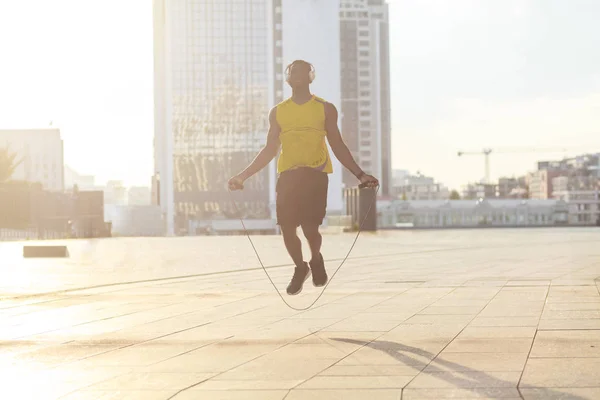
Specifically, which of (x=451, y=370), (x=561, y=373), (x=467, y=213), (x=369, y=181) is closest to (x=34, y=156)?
(x=467, y=213)

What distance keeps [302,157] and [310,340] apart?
127 cm

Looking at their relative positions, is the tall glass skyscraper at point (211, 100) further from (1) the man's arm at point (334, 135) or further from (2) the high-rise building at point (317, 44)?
(1) the man's arm at point (334, 135)

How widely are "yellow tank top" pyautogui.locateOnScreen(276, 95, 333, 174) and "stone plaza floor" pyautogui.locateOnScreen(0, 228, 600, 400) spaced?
1178 mm

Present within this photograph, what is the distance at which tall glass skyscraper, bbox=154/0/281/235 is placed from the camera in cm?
16400

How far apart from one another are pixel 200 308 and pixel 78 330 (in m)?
1.87

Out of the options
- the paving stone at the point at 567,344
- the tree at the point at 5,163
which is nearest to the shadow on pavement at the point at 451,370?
the paving stone at the point at 567,344

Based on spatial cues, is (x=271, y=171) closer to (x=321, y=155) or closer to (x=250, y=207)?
(x=250, y=207)

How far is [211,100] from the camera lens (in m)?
167

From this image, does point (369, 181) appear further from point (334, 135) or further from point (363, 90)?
point (363, 90)

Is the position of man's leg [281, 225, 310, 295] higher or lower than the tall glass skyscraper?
lower

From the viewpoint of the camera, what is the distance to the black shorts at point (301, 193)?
7.18m

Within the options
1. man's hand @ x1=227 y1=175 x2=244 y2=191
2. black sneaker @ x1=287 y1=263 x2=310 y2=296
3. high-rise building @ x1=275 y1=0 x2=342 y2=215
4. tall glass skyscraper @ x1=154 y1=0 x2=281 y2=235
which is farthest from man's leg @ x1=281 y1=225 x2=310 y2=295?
tall glass skyscraper @ x1=154 y1=0 x2=281 y2=235

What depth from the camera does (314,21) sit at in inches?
6309

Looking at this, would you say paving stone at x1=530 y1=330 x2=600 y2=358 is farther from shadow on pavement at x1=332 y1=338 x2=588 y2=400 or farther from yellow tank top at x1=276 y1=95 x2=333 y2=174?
yellow tank top at x1=276 y1=95 x2=333 y2=174
